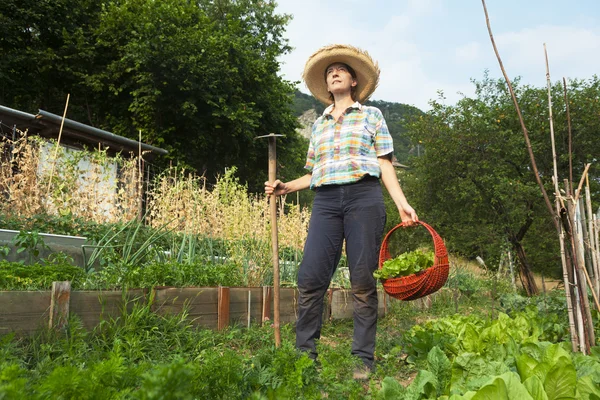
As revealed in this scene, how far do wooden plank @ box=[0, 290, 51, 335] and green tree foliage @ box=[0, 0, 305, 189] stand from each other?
13296 millimetres

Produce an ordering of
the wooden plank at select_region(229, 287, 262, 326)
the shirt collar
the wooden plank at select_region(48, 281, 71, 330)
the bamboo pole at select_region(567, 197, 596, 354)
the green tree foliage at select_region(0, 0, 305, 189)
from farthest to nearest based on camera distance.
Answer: the green tree foliage at select_region(0, 0, 305, 189)
the wooden plank at select_region(229, 287, 262, 326)
the shirt collar
the wooden plank at select_region(48, 281, 71, 330)
the bamboo pole at select_region(567, 197, 596, 354)

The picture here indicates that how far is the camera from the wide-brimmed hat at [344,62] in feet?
11.2

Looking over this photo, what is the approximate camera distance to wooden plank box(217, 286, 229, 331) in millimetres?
3697

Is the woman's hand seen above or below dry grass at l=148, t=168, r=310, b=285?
below

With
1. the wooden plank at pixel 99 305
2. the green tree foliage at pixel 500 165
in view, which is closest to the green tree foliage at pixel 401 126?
the green tree foliage at pixel 500 165

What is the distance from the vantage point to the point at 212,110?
1716 cm

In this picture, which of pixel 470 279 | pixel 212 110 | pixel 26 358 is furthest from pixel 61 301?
pixel 212 110

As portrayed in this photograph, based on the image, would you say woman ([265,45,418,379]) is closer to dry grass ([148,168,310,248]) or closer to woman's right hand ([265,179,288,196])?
woman's right hand ([265,179,288,196])

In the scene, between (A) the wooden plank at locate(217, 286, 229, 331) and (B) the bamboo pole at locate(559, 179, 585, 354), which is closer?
(B) the bamboo pole at locate(559, 179, 585, 354)

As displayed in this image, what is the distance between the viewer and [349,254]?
3.05m

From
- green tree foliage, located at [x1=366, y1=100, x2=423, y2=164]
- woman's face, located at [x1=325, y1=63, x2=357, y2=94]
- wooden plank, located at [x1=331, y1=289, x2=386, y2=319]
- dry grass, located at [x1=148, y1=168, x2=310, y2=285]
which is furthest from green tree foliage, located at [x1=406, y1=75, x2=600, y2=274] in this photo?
woman's face, located at [x1=325, y1=63, x2=357, y2=94]

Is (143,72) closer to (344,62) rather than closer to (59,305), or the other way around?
(344,62)

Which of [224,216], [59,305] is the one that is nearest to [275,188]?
[59,305]

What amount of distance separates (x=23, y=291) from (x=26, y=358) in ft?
1.26
